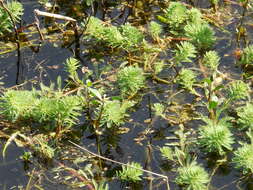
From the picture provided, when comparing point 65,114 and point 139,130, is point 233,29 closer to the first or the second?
point 139,130

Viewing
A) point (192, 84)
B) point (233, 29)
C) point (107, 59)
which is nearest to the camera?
point (192, 84)

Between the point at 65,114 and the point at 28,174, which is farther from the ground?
the point at 65,114

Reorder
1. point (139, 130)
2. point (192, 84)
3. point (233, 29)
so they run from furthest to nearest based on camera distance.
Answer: point (233, 29) → point (192, 84) → point (139, 130)

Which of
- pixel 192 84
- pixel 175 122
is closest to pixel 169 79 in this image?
pixel 192 84

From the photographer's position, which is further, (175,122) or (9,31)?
(9,31)

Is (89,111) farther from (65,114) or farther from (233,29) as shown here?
(233,29)

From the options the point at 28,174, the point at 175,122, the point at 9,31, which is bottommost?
the point at 28,174
